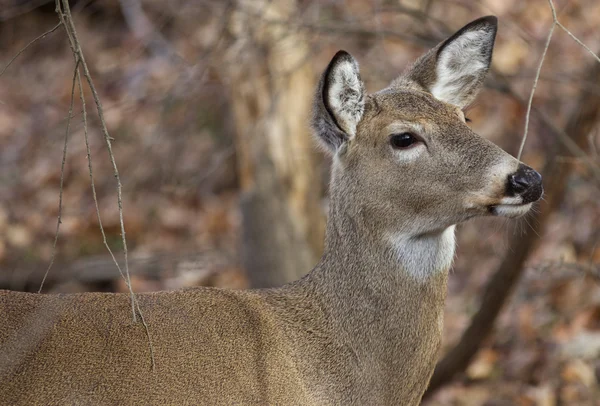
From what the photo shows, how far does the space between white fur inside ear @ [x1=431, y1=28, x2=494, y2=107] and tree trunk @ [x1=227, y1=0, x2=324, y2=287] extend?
10.2ft

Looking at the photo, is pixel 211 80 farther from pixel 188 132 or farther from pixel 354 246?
pixel 354 246

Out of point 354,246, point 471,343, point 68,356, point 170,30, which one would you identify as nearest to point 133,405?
Answer: point 68,356

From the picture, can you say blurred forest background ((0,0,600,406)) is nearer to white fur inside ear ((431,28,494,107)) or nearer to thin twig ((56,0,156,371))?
white fur inside ear ((431,28,494,107))

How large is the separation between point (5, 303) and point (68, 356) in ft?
1.26

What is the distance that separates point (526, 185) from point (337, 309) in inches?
41.4

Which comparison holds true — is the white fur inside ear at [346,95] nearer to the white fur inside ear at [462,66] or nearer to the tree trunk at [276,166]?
the white fur inside ear at [462,66]

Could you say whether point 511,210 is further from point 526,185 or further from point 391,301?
point 391,301

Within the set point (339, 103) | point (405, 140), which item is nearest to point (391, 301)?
point (405, 140)

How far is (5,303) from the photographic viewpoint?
3.85 metres

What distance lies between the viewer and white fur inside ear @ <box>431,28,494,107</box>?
16.1 ft

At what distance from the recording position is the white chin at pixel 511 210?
3.95 m

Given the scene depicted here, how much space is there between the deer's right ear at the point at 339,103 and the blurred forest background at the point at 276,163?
1.60ft

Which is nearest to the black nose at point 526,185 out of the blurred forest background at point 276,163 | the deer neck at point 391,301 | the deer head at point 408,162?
the deer head at point 408,162

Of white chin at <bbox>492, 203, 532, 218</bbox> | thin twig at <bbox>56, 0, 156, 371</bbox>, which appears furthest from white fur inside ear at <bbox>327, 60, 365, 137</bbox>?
thin twig at <bbox>56, 0, 156, 371</bbox>
